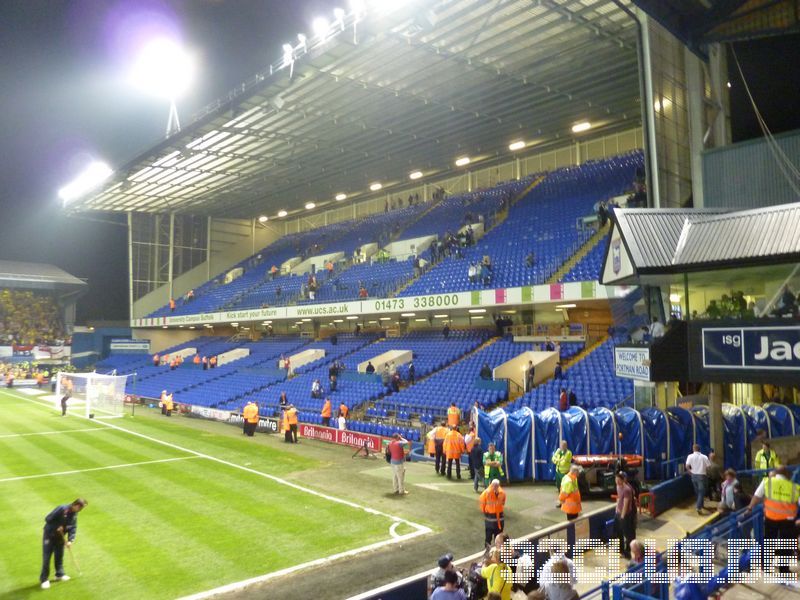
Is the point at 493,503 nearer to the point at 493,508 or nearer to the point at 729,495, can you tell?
the point at 493,508

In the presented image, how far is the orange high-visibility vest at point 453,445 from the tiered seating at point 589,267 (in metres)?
8.83

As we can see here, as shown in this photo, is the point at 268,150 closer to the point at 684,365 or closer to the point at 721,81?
the point at 721,81

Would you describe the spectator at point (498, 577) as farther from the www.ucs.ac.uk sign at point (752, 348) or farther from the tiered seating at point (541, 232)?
the tiered seating at point (541, 232)

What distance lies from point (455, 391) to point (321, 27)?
1560cm

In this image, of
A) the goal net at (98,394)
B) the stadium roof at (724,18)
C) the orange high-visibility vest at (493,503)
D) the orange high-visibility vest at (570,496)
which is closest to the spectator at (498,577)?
the orange high-visibility vest at (493,503)

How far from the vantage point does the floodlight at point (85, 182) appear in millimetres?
40469

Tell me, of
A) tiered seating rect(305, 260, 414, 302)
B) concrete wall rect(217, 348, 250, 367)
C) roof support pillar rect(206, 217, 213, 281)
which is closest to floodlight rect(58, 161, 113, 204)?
roof support pillar rect(206, 217, 213, 281)

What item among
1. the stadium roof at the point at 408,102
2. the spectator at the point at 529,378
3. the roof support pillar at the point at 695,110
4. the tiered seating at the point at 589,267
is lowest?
the spectator at the point at 529,378

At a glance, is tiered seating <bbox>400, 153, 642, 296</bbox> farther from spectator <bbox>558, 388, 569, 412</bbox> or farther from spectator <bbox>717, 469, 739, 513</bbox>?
spectator <bbox>717, 469, 739, 513</bbox>

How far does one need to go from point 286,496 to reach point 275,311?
24.1 meters

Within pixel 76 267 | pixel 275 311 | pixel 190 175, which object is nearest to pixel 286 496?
pixel 275 311

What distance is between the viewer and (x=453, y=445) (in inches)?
626

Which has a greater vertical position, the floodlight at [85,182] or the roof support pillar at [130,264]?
the floodlight at [85,182]

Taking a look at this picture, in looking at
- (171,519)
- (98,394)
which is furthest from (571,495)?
(98,394)
